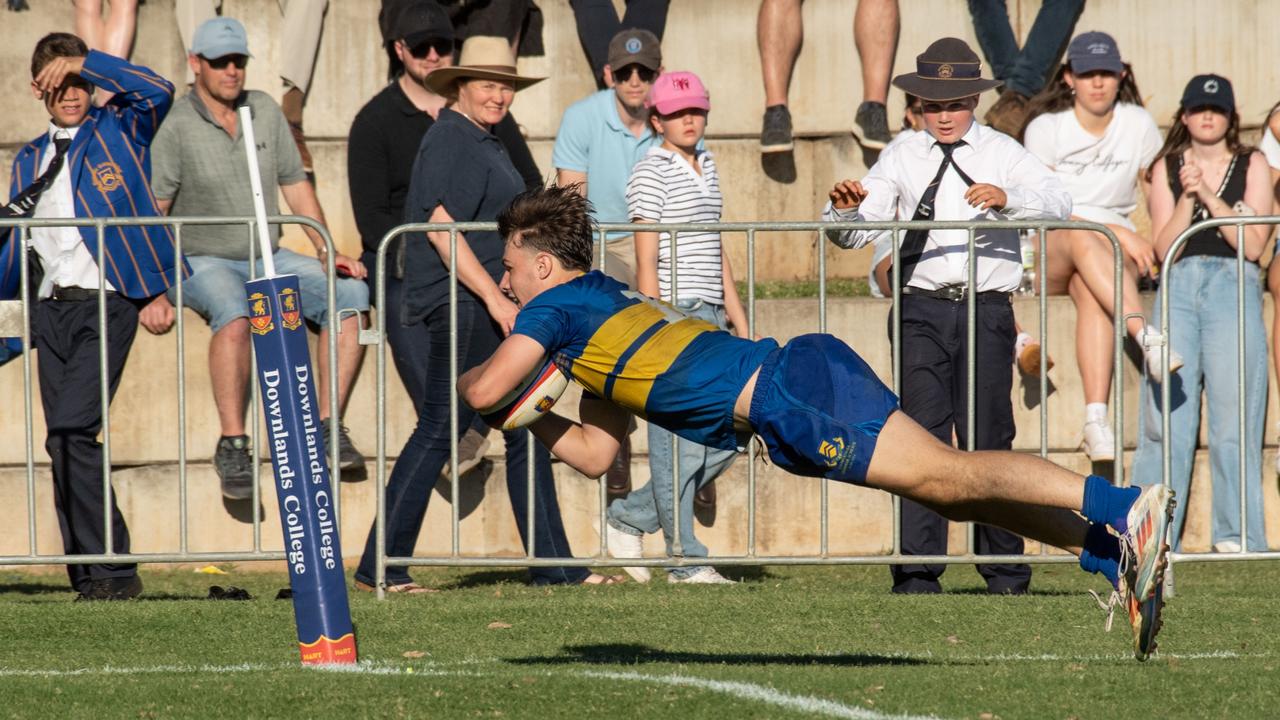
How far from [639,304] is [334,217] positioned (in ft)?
20.2

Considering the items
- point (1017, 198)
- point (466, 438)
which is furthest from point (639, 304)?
point (466, 438)

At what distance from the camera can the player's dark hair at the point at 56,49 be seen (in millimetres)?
8945

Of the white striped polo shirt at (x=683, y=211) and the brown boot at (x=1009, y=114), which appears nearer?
the white striped polo shirt at (x=683, y=211)

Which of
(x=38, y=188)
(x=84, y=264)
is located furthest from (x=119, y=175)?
(x=84, y=264)

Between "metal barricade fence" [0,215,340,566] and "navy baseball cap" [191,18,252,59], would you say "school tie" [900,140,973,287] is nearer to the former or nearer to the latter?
"metal barricade fence" [0,215,340,566]

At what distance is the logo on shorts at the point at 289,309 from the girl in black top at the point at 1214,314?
5079 millimetres

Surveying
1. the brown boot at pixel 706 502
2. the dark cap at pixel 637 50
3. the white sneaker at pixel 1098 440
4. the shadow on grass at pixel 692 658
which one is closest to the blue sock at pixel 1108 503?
the shadow on grass at pixel 692 658

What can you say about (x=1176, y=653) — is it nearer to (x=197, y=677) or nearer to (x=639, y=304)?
(x=639, y=304)

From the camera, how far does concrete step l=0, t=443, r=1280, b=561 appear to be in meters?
10.0

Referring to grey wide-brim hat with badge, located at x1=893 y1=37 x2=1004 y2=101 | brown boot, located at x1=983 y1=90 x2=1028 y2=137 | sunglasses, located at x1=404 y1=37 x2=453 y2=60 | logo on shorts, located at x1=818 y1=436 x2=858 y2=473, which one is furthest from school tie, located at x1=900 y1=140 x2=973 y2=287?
sunglasses, located at x1=404 y1=37 x2=453 y2=60

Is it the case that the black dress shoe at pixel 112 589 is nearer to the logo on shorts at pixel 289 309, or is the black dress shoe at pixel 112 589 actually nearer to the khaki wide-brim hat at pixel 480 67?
the khaki wide-brim hat at pixel 480 67

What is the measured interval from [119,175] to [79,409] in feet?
3.86

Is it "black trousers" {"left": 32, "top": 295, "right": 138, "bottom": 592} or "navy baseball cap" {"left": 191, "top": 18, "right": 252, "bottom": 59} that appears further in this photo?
A: "navy baseball cap" {"left": 191, "top": 18, "right": 252, "bottom": 59}

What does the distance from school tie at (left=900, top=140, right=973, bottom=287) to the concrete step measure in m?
1.75
